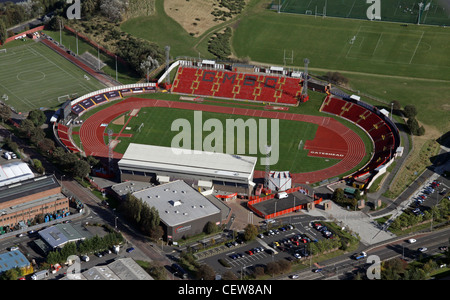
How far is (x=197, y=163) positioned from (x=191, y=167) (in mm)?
2208

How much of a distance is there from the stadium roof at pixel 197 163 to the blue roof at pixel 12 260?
39107mm

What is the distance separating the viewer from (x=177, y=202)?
18062 cm

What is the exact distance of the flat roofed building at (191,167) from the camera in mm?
192500

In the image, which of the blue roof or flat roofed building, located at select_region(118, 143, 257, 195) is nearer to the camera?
the blue roof

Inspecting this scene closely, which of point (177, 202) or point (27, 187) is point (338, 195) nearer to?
point (177, 202)

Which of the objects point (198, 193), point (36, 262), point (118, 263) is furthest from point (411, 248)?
point (36, 262)

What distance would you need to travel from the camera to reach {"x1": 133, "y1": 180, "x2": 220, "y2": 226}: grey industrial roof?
177 metres

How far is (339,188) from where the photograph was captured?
193m

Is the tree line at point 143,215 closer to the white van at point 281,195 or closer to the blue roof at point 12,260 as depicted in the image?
the blue roof at point 12,260

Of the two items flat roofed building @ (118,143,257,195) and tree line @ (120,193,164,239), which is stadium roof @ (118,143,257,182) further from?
tree line @ (120,193,164,239)

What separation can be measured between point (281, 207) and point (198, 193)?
20.3 meters

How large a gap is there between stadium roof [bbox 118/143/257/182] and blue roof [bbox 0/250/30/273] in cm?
3911

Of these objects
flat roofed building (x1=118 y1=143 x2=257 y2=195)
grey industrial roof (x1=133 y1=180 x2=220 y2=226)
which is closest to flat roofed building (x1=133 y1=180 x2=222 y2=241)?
grey industrial roof (x1=133 y1=180 x2=220 y2=226)

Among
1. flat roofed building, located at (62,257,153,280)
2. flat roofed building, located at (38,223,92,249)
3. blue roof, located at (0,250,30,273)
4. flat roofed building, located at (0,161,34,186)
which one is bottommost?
blue roof, located at (0,250,30,273)
